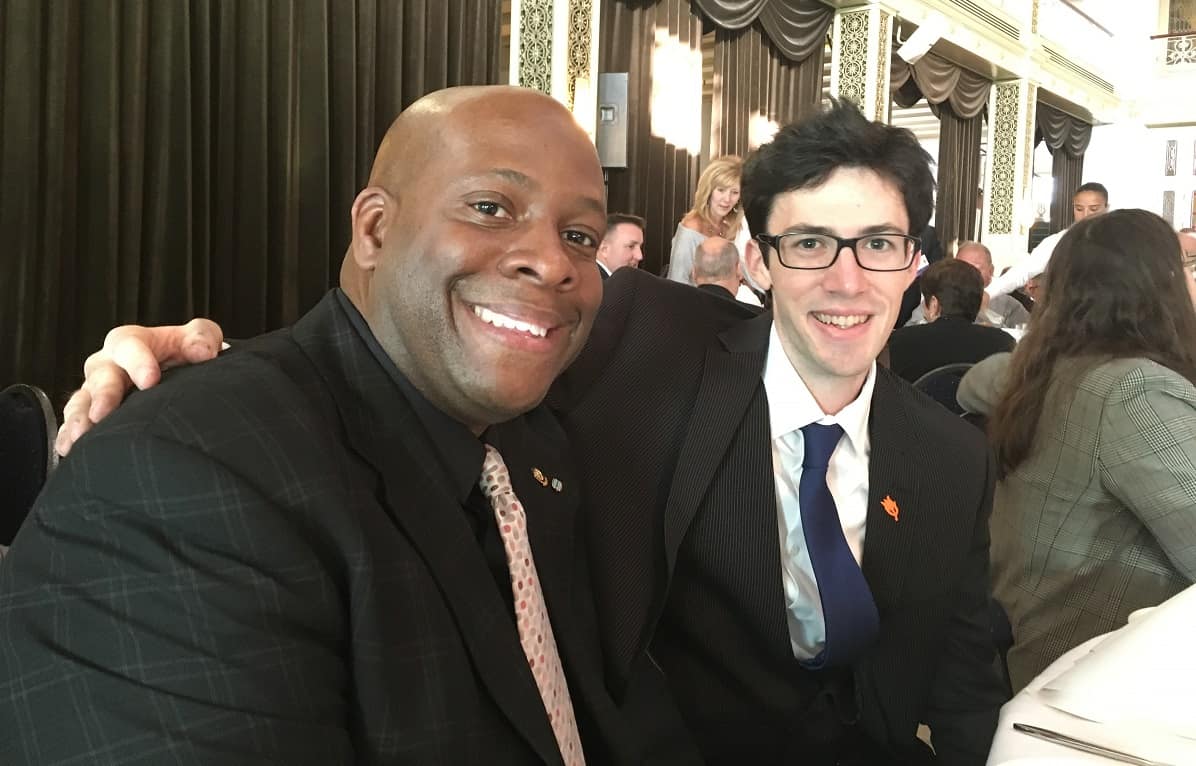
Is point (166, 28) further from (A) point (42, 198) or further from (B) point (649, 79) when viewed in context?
(B) point (649, 79)

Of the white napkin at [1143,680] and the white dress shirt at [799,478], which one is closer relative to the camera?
the white napkin at [1143,680]

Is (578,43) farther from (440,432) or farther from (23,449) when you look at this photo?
(440,432)

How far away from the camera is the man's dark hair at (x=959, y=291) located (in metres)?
3.71

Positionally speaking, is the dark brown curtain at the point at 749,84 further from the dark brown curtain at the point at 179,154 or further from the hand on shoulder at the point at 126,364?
the hand on shoulder at the point at 126,364

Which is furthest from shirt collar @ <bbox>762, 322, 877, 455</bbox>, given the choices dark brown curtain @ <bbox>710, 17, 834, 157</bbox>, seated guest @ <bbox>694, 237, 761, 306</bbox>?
dark brown curtain @ <bbox>710, 17, 834, 157</bbox>

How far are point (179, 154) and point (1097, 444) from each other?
139 inches

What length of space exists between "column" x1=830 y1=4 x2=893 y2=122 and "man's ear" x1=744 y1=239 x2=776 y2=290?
7010mm

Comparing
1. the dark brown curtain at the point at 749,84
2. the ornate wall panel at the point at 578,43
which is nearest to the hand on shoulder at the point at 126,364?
the ornate wall panel at the point at 578,43

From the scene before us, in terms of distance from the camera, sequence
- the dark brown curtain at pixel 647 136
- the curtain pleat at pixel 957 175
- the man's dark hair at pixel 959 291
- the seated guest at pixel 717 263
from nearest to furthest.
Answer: the man's dark hair at pixel 959 291, the seated guest at pixel 717 263, the dark brown curtain at pixel 647 136, the curtain pleat at pixel 957 175

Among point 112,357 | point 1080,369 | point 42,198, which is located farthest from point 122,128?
point 1080,369

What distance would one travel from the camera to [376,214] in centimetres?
109

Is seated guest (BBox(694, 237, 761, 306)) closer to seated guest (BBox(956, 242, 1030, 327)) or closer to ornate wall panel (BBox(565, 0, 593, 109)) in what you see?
ornate wall panel (BBox(565, 0, 593, 109))

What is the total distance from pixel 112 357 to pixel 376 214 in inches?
12.5

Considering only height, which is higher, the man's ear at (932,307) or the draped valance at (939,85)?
the draped valance at (939,85)
